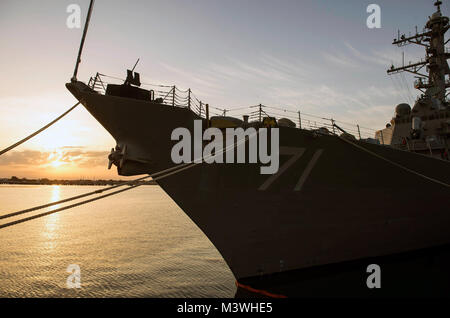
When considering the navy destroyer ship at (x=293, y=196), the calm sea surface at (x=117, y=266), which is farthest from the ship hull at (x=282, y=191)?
the calm sea surface at (x=117, y=266)

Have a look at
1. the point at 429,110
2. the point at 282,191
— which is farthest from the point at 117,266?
the point at 429,110

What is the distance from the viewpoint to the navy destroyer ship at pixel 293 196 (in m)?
7.11

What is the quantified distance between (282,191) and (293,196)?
0.41 metres

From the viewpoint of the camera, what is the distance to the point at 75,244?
64.7ft

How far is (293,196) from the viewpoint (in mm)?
8164

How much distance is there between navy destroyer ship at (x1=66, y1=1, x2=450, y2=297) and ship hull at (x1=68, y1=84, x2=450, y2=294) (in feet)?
0.10

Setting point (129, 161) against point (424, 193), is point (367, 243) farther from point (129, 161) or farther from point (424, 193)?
point (129, 161)

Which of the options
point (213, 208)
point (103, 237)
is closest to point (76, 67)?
point (213, 208)

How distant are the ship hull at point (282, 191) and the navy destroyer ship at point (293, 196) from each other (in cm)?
3

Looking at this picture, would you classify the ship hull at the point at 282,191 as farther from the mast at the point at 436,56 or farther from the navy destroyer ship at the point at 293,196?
the mast at the point at 436,56

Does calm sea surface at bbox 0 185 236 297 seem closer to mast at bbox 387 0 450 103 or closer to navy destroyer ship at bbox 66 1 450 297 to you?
navy destroyer ship at bbox 66 1 450 297

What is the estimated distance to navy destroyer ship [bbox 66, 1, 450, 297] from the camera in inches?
280

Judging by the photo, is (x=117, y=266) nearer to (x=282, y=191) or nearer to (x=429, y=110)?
(x=282, y=191)
